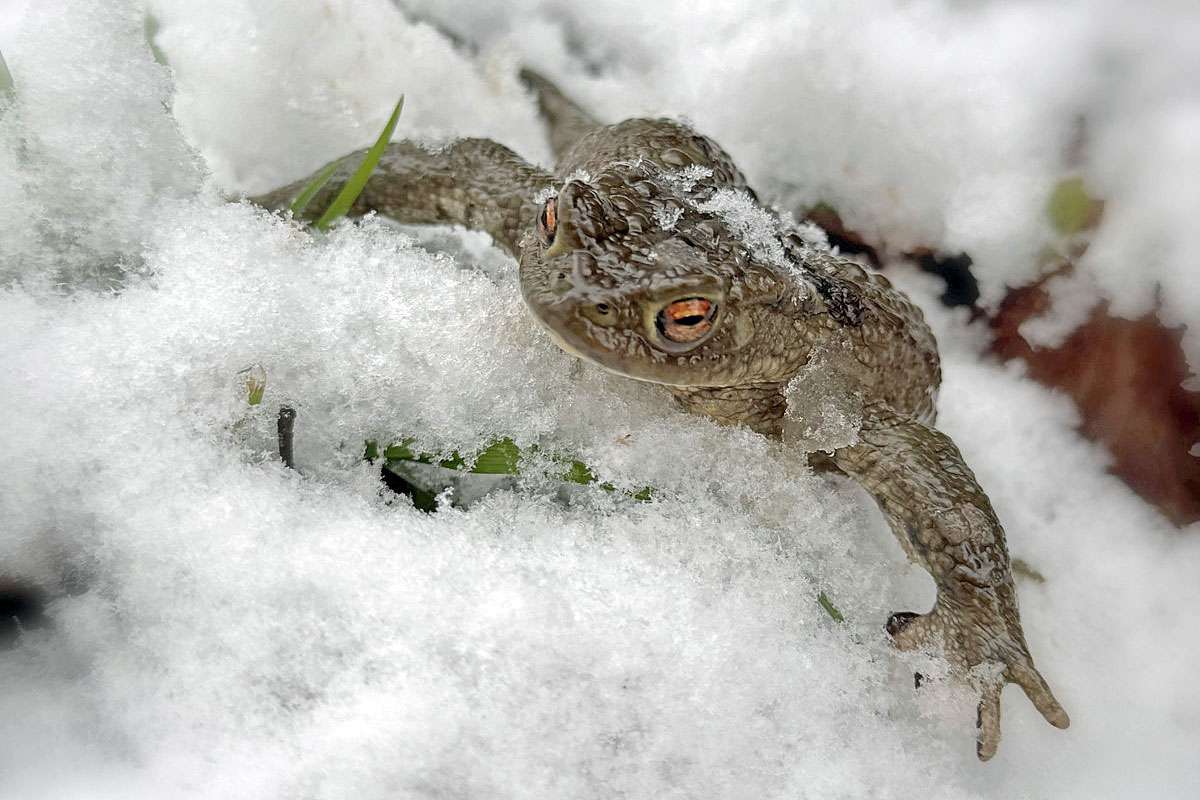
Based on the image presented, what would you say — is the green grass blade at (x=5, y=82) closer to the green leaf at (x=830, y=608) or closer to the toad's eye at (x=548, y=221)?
the toad's eye at (x=548, y=221)

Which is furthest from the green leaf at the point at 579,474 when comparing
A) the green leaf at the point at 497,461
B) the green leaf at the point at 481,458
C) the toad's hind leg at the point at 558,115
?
the toad's hind leg at the point at 558,115

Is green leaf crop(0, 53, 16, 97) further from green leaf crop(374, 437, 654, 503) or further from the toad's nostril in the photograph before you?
the toad's nostril

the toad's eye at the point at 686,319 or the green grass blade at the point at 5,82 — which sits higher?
the toad's eye at the point at 686,319

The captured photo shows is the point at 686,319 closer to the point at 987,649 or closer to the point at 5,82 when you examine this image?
the point at 987,649

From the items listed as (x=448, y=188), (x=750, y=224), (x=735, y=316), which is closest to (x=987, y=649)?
(x=735, y=316)

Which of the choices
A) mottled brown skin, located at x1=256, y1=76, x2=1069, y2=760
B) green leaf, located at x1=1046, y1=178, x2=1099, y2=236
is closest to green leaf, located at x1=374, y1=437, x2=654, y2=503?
mottled brown skin, located at x1=256, y1=76, x2=1069, y2=760

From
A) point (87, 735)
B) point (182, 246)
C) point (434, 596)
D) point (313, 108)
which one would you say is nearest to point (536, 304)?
point (434, 596)
